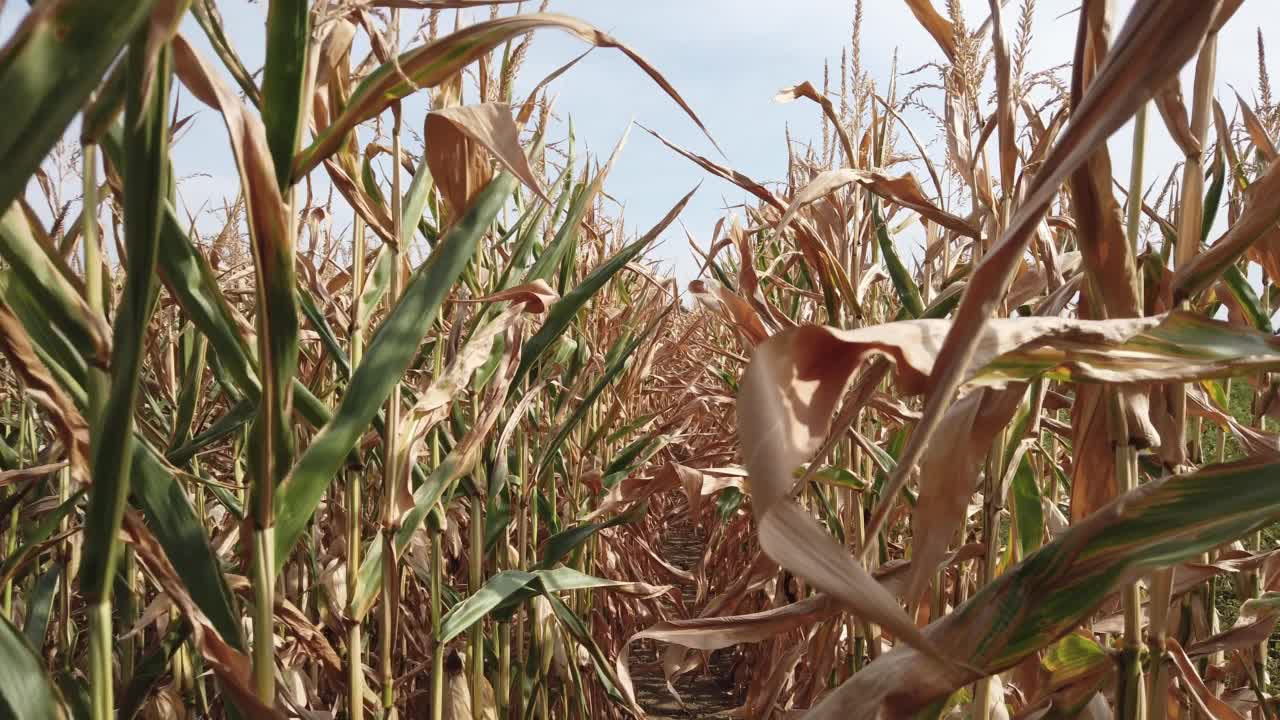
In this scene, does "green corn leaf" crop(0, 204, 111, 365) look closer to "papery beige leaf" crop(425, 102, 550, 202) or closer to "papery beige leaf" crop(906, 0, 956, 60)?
"papery beige leaf" crop(425, 102, 550, 202)

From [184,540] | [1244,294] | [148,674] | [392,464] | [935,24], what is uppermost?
[935,24]

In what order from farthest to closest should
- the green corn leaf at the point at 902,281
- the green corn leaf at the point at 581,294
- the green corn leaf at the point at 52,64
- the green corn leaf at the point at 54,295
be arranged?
the green corn leaf at the point at 902,281
the green corn leaf at the point at 581,294
the green corn leaf at the point at 54,295
the green corn leaf at the point at 52,64

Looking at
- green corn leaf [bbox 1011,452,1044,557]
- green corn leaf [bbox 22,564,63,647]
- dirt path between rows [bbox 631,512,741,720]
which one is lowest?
dirt path between rows [bbox 631,512,741,720]

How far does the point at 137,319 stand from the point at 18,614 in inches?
65.6

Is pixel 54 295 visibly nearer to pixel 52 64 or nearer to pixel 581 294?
pixel 52 64

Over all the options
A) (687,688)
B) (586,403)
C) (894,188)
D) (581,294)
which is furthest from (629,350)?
(687,688)

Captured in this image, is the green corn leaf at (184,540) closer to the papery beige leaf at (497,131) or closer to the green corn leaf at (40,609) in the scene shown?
the papery beige leaf at (497,131)

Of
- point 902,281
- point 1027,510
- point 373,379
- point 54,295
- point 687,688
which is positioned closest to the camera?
point 54,295

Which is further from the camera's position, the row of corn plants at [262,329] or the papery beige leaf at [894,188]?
the papery beige leaf at [894,188]

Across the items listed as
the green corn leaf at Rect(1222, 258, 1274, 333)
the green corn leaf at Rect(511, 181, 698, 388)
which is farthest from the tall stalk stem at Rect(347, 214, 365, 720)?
the green corn leaf at Rect(1222, 258, 1274, 333)

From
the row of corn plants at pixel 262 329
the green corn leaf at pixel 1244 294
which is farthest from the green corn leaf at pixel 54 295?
the green corn leaf at pixel 1244 294

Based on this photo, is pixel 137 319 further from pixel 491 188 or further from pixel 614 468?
pixel 614 468

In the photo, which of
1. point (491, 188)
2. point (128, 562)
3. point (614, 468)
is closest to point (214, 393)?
point (128, 562)

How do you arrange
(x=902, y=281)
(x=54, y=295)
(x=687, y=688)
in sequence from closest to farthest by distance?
(x=54, y=295) < (x=902, y=281) < (x=687, y=688)
